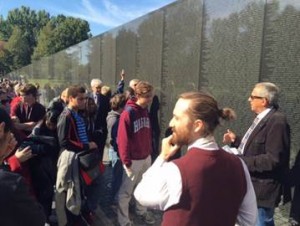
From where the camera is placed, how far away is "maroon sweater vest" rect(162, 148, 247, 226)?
219cm

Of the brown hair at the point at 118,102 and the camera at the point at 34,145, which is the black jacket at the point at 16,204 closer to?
the camera at the point at 34,145

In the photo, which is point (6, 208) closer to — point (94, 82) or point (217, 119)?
point (217, 119)

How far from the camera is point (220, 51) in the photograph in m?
6.32

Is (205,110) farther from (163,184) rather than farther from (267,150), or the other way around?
(267,150)

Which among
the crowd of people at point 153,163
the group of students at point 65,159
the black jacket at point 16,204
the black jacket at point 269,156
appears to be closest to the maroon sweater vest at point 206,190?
the crowd of people at point 153,163

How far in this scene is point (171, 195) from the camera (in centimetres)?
219

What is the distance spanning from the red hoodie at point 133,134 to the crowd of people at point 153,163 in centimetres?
1

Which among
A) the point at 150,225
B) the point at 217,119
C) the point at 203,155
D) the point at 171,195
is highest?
the point at 217,119

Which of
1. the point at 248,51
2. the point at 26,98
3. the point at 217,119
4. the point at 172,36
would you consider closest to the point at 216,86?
the point at 248,51

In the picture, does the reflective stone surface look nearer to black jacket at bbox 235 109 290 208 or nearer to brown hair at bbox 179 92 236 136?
black jacket at bbox 235 109 290 208

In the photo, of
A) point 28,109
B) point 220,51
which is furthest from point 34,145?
point 220,51

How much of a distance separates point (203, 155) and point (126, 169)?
3.09 metres

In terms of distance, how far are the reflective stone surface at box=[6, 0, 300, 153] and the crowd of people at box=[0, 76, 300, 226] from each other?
61 centimetres

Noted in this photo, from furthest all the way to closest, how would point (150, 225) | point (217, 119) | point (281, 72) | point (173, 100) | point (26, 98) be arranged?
point (173, 100) < point (26, 98) < point (150, 225) < point (281, 72) < point (217, 119)
